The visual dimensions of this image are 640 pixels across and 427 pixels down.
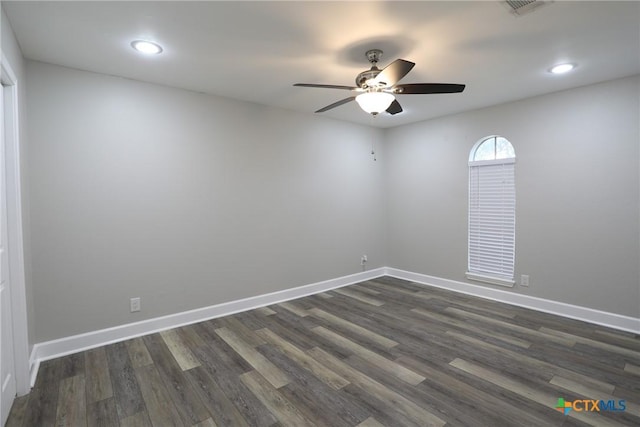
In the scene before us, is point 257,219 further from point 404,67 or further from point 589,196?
point 589,196

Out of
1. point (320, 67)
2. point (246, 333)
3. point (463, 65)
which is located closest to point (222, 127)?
point (320, 67)

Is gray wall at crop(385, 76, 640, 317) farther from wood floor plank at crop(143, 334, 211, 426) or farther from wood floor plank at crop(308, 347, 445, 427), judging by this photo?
wood floor plank at crop(143, 334, 211, 426)

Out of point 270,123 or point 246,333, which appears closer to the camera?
point 246,333

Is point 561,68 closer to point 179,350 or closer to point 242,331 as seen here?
point 242,331

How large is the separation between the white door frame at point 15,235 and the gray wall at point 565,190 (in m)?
4.65

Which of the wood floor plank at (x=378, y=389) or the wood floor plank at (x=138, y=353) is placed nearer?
the wood floor plank at (x=378, y=389)

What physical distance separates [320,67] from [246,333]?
2673 millimetres

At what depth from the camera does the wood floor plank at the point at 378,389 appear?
1.99m

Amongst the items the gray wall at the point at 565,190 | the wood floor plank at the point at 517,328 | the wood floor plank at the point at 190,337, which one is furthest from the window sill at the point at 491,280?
the wood floor plank at the point at 190,337

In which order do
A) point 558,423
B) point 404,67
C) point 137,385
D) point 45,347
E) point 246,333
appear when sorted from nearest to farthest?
point 558,423
point 404,67
point 137,385
point 45,347
point 246,333

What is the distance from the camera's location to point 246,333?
324 cm

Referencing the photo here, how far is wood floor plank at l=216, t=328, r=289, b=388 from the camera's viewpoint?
243 cm

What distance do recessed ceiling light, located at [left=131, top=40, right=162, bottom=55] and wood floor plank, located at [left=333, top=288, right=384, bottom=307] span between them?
3.51 m

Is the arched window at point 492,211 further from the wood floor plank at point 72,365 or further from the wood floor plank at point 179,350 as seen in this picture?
Result: the wood floor plank at point 72,365
